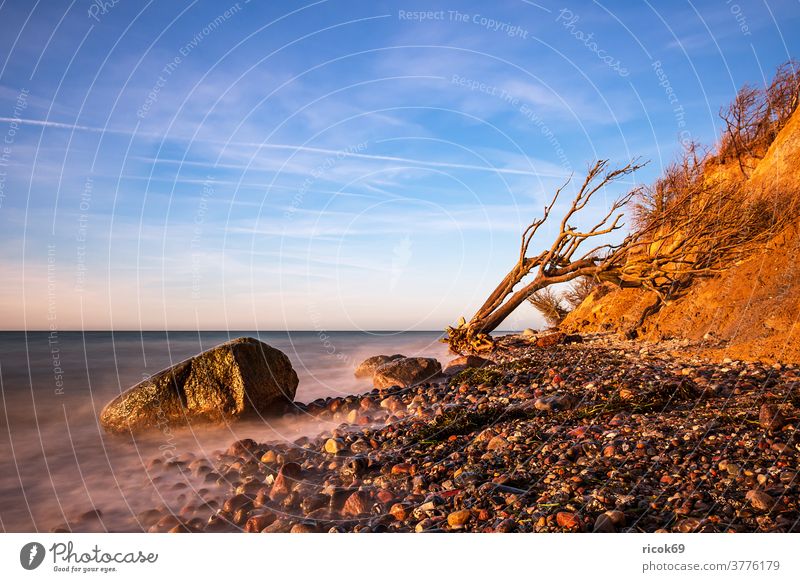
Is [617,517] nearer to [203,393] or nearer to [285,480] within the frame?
[285,480]

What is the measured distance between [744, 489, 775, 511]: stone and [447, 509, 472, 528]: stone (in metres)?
2.49

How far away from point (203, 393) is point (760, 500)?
9454 millimetres

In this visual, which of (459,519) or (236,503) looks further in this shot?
(236,503)

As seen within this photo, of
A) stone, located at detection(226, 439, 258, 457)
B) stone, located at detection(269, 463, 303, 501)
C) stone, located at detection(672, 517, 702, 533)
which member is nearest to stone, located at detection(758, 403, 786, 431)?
stone, located at detection(672, 517, 702, 533)

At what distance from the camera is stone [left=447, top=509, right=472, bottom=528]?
15.6 feet

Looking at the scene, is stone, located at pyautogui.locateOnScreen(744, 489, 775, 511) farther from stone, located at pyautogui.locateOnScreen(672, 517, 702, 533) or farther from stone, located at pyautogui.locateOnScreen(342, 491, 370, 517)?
stone, located at pyautogui.locateOnScreen(342, 491, 370, 517)

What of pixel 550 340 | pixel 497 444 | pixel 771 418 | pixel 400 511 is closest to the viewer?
pixel 400 511

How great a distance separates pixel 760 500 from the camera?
4.48 m

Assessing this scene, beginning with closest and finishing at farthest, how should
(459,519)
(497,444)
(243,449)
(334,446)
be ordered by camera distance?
(459,519), (497,444), (334,446), (243,449)

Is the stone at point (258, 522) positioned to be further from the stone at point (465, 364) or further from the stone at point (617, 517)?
the stone at point (465, 364)

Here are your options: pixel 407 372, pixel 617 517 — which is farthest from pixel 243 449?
pixel 617 517

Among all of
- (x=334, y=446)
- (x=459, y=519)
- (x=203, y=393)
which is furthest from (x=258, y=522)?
(x=203, y=393)

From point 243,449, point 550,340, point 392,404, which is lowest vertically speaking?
point 243,449

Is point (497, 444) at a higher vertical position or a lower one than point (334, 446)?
lower
